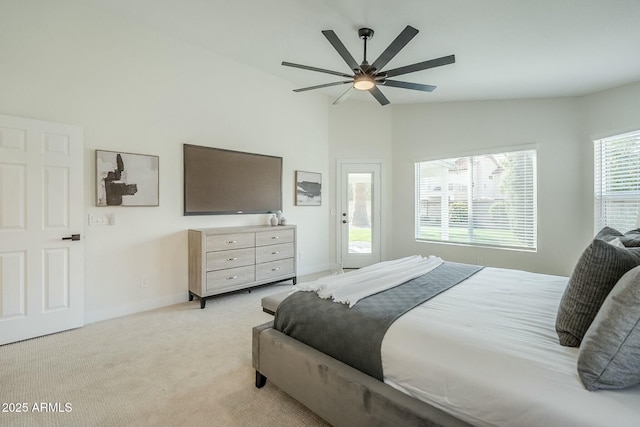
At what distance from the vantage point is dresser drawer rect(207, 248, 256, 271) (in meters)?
3.50

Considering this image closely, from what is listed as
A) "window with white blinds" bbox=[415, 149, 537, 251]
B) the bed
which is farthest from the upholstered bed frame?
"window with white blinds" bbox=[415, 149, 537, 251]

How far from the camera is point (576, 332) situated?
123 cm

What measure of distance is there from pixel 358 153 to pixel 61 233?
14.6ft

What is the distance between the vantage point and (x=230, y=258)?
3.66 metres

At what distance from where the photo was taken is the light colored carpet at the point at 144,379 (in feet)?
5.54

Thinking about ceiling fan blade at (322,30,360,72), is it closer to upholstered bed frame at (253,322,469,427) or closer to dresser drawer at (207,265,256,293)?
upholstered bed frame at (253,322,469,427)

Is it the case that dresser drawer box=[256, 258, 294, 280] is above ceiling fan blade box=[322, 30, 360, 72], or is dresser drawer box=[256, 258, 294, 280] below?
below

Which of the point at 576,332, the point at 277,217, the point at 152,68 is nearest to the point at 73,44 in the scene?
the point at 152,68

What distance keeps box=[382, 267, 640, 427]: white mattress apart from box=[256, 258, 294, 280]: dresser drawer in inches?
106

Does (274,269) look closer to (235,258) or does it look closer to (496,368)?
(235,258)

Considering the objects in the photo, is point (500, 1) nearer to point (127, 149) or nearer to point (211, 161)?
point (211, 161)

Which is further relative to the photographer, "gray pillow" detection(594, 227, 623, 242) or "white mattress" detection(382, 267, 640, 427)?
"gray pillow" detection(594, 227, 623, 242)

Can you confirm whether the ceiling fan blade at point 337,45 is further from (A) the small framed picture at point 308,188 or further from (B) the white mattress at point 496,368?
(A) the small framed picture at point 308,188

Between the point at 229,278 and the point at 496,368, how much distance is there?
10.2 feet
